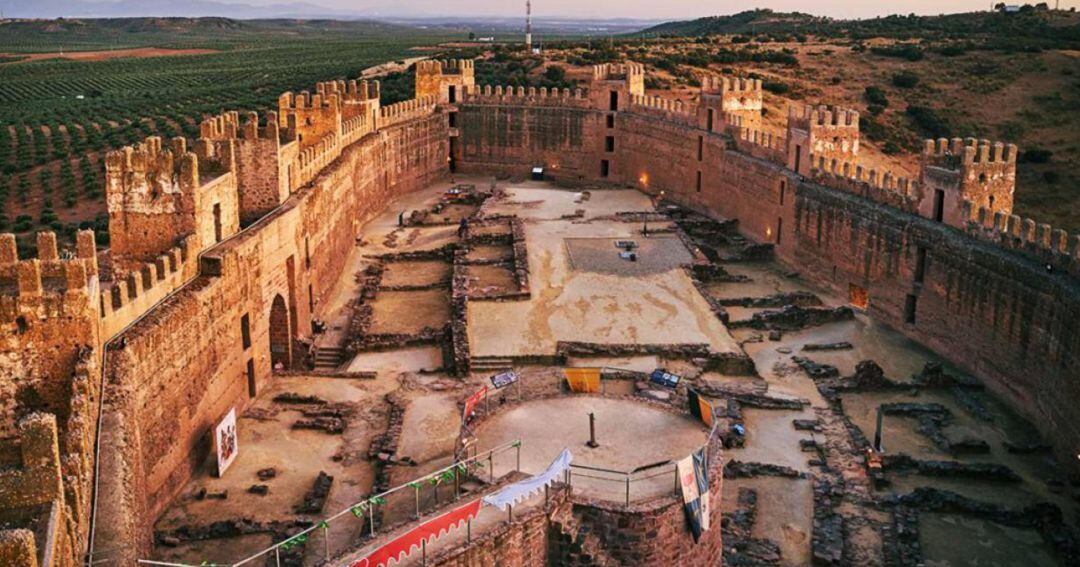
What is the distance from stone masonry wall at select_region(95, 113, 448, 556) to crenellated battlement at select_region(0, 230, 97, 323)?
1.43 meters

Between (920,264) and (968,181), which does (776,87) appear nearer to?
(920,264)

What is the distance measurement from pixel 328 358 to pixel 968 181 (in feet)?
61.8

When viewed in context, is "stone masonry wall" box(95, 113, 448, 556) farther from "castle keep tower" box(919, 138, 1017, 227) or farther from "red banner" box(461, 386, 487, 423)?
"castle keep tower" box(919, 138, 1017, 227)

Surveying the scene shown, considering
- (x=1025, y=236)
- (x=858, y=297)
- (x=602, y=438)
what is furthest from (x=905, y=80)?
(x=602, y=438)

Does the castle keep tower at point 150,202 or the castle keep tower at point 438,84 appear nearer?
the castle keep tower at point 150,202

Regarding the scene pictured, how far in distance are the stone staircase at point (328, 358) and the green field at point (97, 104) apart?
18.3 metres

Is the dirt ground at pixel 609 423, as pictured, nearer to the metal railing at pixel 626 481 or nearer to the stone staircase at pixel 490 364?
the metal railing at pixel 626 481

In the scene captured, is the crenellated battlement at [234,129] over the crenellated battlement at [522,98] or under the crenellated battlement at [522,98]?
over

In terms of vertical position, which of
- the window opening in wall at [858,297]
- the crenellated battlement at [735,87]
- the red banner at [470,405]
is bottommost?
the window opening in wall at [858,297]

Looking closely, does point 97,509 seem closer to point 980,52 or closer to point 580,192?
point 580,192

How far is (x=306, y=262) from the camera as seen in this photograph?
110 ft

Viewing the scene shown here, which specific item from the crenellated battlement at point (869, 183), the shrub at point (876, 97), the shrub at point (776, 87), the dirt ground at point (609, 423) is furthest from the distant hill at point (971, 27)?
the dirt ground at point (609, 423)

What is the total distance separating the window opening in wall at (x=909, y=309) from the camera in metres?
33.2

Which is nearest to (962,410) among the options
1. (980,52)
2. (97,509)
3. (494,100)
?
(97,509)
